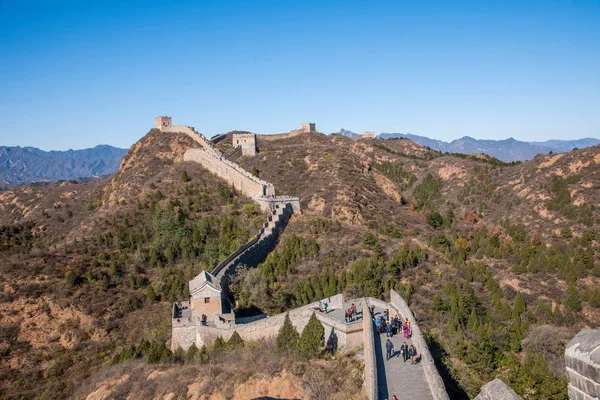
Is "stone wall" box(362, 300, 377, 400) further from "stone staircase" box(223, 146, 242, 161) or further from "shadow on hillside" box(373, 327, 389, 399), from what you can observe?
"stone staircase" box(223, 146, 242, 161)

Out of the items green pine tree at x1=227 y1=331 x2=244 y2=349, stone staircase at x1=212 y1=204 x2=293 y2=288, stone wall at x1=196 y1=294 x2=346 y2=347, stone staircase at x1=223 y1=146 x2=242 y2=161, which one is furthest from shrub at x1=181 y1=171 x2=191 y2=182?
green pine tree at x1=227 y1=331 x2=244 y2=349

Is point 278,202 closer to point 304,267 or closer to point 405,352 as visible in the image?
point 304,267

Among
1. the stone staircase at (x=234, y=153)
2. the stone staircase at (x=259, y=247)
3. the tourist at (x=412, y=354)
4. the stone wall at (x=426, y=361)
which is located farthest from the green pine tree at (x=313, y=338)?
the stone staircase at (x=234, y=153)

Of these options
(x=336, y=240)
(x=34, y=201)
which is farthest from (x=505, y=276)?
(x=34, y=201)

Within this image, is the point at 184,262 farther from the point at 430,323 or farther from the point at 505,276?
the point at 505,276

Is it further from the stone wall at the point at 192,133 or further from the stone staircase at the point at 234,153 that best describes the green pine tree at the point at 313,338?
the stone staircase at the point at 234,153
